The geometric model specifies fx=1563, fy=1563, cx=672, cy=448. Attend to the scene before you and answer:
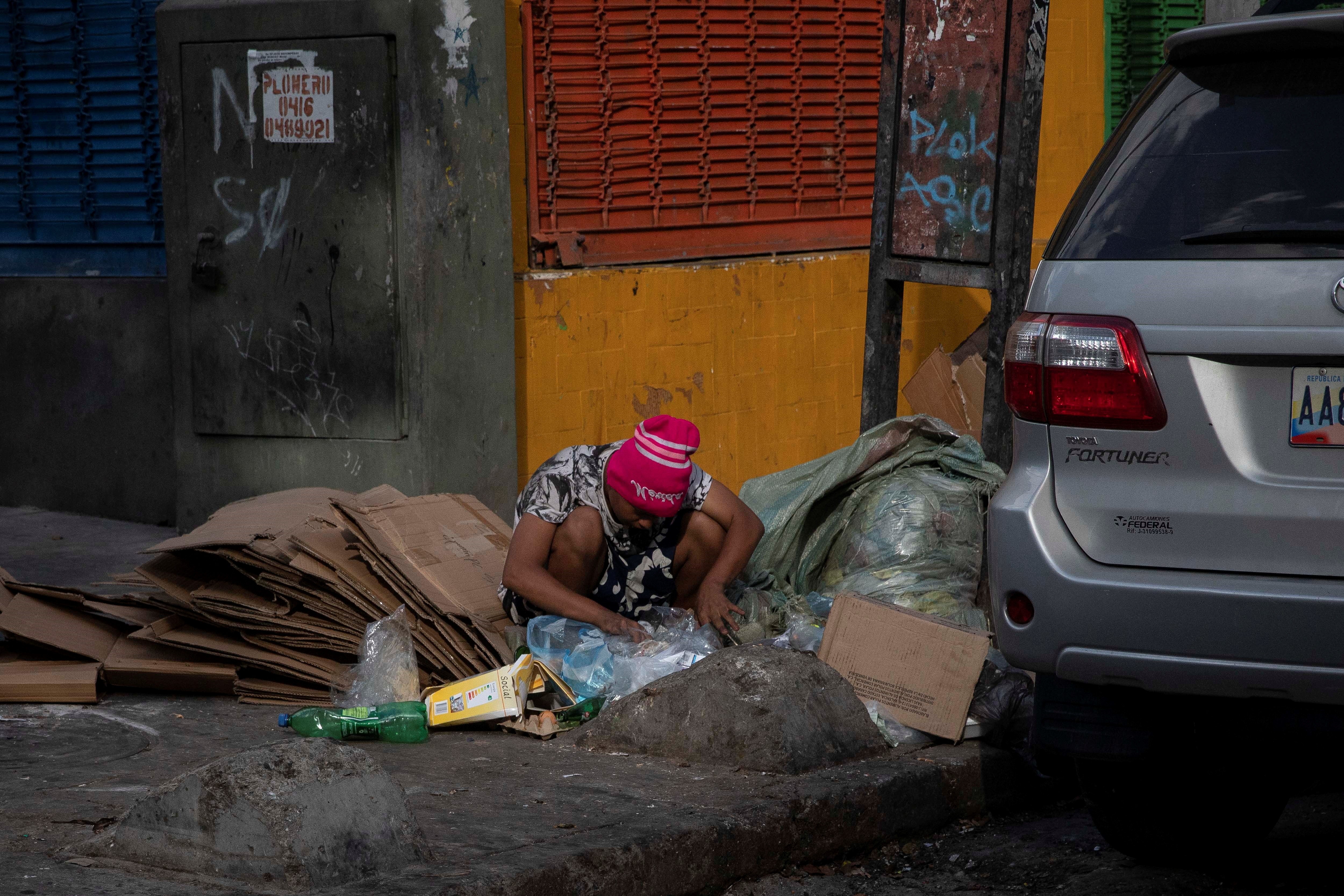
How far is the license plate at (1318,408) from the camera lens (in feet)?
9.33

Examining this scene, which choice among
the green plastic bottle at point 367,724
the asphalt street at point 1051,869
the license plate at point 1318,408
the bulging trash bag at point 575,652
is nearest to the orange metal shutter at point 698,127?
the bulging trash bag at point 575,652

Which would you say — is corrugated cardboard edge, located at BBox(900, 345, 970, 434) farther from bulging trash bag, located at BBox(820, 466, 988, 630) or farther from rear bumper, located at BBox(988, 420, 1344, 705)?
rear bumper, located at BBox(988, 420, 1344, 705)

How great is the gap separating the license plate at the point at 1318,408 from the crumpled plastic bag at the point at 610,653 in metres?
2.16

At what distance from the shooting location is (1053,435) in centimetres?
310

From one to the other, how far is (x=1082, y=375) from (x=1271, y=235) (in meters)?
0.43

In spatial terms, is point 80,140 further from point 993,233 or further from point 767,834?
point 767,834

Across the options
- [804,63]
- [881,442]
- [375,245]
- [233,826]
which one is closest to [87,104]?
[375,245]

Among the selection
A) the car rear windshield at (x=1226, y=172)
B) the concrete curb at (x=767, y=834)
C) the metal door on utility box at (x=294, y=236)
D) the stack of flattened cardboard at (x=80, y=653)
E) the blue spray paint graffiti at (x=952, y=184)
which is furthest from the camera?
the metal door on utility box at (x=294, y=236)

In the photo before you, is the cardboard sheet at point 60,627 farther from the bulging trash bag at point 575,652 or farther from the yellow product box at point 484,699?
the bulging trash bag at point 575,652

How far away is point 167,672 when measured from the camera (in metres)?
4.83

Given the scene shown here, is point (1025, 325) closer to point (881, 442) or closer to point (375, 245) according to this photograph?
point (881, 442)

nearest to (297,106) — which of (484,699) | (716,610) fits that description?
(716,610)

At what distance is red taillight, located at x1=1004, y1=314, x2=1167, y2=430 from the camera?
2994 mm

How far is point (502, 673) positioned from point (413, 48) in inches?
112
